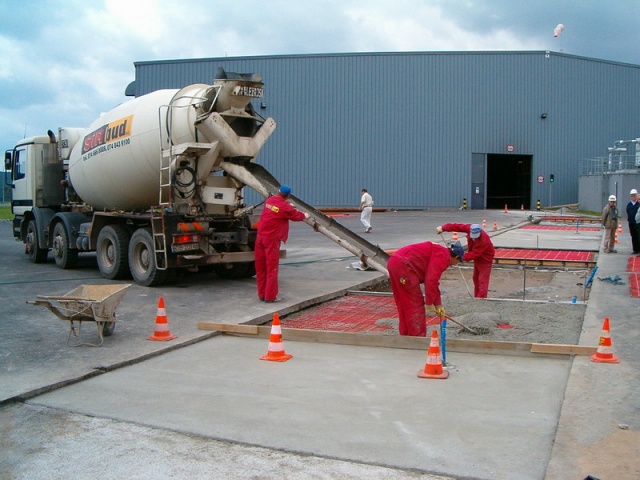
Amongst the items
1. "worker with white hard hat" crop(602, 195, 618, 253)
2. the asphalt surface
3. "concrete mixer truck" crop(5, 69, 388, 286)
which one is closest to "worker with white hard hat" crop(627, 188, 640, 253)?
"worker with white hard hat" crop(602, 195, 618, 253)

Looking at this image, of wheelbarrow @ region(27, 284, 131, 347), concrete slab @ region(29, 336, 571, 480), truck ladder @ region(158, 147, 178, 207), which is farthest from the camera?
truck ladder @ region(158, 147, 178, 207)

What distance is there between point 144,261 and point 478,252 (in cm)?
647

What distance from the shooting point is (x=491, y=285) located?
15.3 meters

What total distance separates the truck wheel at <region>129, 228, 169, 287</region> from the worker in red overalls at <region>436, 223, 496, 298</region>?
5.39m

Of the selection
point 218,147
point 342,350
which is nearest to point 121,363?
point 342,350

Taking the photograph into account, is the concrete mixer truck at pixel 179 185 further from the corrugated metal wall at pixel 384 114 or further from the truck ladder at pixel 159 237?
the corrugated metal wall at pixel 384 114

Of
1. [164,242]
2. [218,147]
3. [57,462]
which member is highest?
[218,147]

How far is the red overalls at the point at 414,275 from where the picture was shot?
27.6 feet

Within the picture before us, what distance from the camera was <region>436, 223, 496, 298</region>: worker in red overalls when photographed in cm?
1182

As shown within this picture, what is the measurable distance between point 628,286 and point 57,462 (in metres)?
10.9

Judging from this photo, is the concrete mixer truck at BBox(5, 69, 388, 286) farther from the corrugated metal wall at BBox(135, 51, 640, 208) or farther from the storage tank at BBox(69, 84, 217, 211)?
the corrugated metal wall at BBox(135, 51, 640, 208)

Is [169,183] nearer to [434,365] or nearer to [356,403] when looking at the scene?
[434,365]

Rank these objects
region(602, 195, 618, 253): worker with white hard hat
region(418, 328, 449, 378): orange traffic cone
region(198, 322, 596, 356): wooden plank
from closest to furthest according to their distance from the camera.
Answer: region(418, 328, 449, 378): orange traffic cone → region(198, 322, 596, 356): wooden plank → region(602, 195, 618, 253): worker with white hard hat

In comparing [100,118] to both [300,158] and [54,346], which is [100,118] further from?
[300,158]
